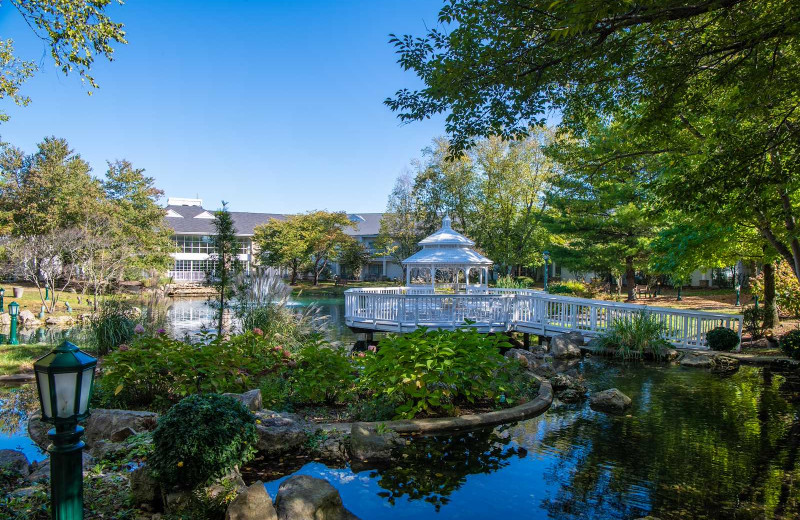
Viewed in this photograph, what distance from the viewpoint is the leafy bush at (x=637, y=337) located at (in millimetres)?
10180

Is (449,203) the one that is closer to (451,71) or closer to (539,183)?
(539,183)

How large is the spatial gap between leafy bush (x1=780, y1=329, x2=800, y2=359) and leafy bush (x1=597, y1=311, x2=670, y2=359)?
209 cm

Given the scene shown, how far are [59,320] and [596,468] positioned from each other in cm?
1829

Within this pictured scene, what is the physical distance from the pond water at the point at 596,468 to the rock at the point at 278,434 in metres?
0.31

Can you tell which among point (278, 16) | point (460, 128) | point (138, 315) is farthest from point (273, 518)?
point (278, 16)

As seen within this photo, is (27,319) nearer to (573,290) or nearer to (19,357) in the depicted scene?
(19,357)

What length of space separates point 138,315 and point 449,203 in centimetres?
2062

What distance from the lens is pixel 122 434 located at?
4.32m

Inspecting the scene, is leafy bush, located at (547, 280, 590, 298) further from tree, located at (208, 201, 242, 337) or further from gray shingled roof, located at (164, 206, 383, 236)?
gray shingled roof, located at (164, 206, 383, 236)

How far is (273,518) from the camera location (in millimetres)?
2834

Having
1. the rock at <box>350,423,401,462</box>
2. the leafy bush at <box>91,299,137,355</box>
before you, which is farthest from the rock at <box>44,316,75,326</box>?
the rock at <box>350,423,401,462</box>

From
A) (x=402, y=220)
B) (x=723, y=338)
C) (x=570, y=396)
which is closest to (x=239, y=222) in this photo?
(x=402, y=220)

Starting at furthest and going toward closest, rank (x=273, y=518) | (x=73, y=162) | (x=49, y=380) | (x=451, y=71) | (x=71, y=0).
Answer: (x=73, y=162) < (x=71, y=0) < (x=451, y=71) < (x=273, y=518) < (x=49, y=380)

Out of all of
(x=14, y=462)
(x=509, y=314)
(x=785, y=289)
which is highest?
(x=785, y=289)
